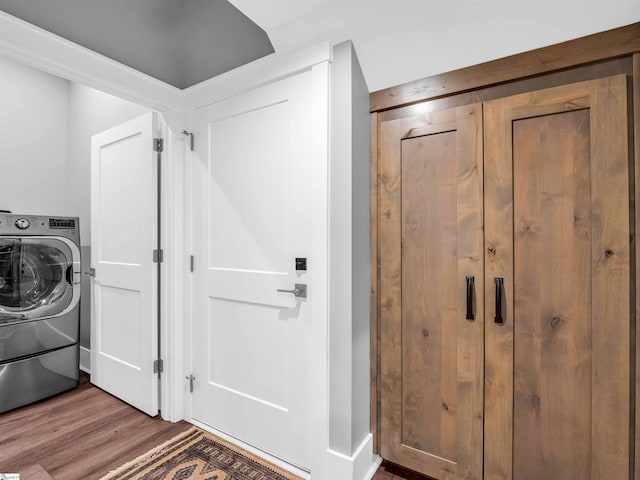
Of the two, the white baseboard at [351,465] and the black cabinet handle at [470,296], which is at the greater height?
the black cabinet handle at [470,296]

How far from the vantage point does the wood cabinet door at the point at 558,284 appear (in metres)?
1.18

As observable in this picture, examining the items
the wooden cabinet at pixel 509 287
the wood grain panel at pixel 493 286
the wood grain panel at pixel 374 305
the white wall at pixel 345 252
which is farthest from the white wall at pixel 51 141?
the wood grain panel at pixel 493 286

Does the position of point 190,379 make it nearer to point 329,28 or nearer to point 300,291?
point 300,291

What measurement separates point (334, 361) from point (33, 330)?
2.34m

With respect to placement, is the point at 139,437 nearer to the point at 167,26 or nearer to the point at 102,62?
the point at 102,62

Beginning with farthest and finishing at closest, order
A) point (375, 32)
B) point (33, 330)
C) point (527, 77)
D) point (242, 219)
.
→ point (33, 330), point (242, 219), point (375, 32), point (527, 77)

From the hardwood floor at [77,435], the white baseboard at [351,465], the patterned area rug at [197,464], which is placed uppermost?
the white baseboard at [351,465]

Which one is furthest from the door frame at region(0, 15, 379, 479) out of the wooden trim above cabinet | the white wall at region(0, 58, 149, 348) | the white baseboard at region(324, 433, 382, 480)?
the white wall at region(0, 58, 149, 348)

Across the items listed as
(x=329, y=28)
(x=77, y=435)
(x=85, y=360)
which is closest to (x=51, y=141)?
(x=85, y=360)

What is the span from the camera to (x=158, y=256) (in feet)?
6.93

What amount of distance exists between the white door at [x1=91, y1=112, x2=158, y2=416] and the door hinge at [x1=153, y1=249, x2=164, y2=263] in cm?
3

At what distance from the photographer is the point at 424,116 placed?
1.54 meters

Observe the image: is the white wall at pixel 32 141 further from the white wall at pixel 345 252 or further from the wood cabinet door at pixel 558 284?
the wood cabinet door at pixel 558 284

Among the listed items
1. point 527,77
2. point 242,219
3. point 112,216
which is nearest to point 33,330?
point 112,216
